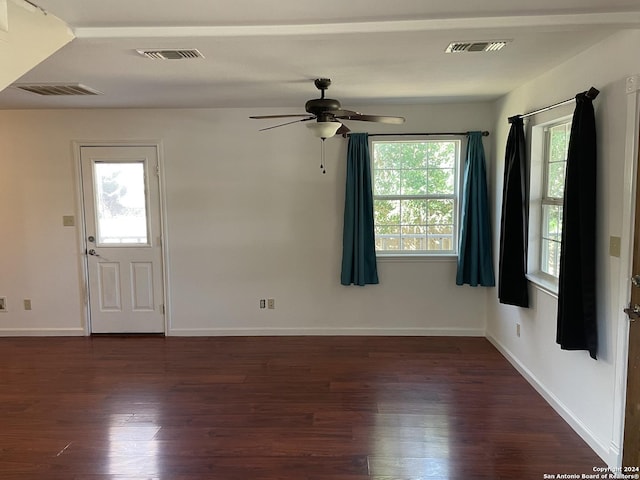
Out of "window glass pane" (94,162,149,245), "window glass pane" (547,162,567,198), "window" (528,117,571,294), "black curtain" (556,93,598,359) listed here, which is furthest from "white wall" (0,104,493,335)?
"black curtain" (556,93,598,359)

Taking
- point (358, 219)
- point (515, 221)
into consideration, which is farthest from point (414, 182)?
point (515, 221)

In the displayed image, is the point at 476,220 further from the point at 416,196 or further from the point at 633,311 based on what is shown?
the point at 633,311

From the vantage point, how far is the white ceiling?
2.03 m

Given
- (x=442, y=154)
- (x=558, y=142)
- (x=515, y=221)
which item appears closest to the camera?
(x=558, y=142)

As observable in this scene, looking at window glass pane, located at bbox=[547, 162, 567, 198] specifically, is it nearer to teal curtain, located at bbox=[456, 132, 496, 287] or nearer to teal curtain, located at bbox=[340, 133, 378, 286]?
teal curtain, located at bbox=[456, 132, 496, 287]

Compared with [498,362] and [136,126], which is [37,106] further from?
[498,362]

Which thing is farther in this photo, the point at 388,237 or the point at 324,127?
the point at 388,237

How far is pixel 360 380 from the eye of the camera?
12.0 feet

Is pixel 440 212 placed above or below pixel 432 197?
below

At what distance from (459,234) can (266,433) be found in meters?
2.85

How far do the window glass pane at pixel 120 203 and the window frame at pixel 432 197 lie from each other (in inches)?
99.9

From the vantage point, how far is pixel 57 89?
3693mm

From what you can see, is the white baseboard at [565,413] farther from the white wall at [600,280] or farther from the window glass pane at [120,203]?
the window glass pane at [120,203]

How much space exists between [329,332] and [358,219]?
4.28 ft
